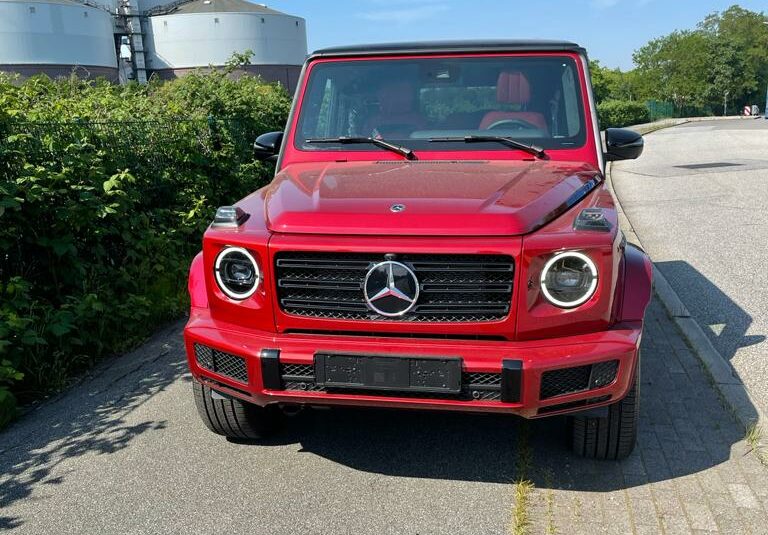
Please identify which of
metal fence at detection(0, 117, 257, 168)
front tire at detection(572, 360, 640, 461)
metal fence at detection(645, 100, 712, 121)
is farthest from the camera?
metal fence at detection(645, 100, 712, 121)

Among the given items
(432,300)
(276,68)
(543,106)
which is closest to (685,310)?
(543,106)

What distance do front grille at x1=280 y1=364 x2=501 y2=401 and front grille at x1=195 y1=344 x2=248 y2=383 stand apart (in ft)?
0.67

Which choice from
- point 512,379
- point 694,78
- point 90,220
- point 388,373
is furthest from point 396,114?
point 694,78

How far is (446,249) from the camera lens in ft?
9.39

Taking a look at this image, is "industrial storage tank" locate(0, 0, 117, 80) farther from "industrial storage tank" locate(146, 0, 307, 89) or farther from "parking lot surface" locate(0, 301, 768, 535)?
"parking lot surface" locate(0, 301, 768, 535)

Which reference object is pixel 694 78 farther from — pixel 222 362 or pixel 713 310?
pixel 222 362

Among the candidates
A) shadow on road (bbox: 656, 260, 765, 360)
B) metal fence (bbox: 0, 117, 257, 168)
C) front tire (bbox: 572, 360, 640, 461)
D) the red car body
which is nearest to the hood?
the red car body

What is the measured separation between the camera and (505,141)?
3.98 metres

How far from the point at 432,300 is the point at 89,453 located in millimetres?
2161

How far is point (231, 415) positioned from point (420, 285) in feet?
4.50

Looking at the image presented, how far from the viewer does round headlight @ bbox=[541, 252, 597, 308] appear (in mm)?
2891

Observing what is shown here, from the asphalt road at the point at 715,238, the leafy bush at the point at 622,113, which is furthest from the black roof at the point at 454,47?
the leafy bush at the point at 622,113

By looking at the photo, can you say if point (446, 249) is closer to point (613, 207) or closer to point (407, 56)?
point (613, 207)

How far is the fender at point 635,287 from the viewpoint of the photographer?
3068mm
